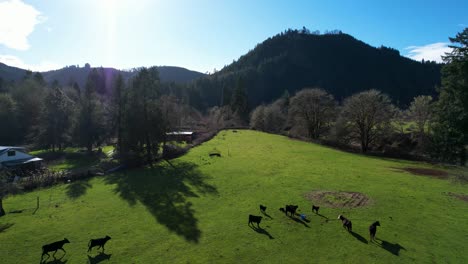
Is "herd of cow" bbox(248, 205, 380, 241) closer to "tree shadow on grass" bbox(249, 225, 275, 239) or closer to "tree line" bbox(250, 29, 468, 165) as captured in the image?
"tree shadow on grass" bbox(249, 225, 275, 239)

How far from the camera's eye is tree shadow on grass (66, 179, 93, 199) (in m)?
32.3

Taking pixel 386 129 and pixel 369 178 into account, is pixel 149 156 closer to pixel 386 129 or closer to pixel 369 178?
pixel 369 178

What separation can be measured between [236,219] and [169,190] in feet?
40.5

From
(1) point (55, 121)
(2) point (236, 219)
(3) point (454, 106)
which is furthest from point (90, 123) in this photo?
(3) point (454, 106)

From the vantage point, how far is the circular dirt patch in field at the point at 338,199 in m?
25.9

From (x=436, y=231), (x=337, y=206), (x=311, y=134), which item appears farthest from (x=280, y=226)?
(x=311, y=134)

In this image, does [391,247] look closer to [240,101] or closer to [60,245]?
[60,245]

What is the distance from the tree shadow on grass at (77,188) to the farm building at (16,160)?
21423mm

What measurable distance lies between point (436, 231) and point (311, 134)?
5921cm

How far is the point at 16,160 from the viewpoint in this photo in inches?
2045

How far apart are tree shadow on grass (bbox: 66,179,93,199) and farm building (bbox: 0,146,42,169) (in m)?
21.4

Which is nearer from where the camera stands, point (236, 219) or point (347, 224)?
point (347, 224)

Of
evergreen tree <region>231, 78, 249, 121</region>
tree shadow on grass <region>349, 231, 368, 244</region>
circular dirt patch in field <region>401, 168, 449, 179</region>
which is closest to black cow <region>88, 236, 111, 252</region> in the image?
tree shadow on grass <region>349, 231, 368, 244</region>

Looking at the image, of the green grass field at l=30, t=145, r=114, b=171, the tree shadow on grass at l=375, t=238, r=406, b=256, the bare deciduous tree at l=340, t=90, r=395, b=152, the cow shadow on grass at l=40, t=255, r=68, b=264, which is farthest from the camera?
the bare deciduous tree at l=340, t=90, r=395, b=152
